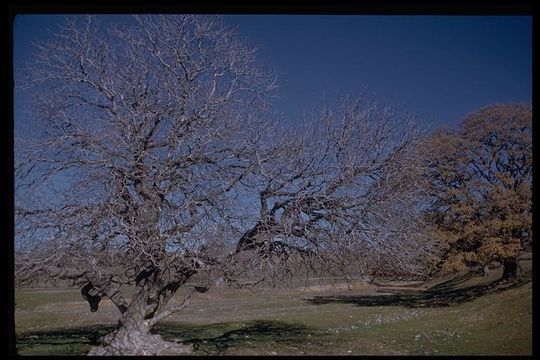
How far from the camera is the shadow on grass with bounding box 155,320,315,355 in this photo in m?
11.2

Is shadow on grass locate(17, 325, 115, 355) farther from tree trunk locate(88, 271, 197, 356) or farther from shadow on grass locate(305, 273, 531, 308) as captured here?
shadow on grass locate(305, 273, 531, 308)

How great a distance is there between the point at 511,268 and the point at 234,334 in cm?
1163

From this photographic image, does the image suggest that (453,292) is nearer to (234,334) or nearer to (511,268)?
(511,268)

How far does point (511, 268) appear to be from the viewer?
60.6 feet

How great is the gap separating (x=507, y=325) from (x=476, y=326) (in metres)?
0.93

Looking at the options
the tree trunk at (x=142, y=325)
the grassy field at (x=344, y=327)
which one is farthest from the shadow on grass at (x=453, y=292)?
the tree trunk at (x=142, y=325)

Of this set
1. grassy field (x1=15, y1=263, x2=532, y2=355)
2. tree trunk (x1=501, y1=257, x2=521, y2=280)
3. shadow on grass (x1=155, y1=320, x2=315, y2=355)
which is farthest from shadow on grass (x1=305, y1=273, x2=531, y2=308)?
shadow on grass (x1=155, y1=320, x2=315, y2=355)

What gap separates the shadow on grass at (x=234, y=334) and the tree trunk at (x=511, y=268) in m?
8.32

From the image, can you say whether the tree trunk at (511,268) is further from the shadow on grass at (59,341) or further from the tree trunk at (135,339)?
the shadow on grass at (59,341)

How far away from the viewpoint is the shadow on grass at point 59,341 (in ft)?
33.7

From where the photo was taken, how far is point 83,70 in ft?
31.9

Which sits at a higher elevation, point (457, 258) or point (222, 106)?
point (222, 106)
